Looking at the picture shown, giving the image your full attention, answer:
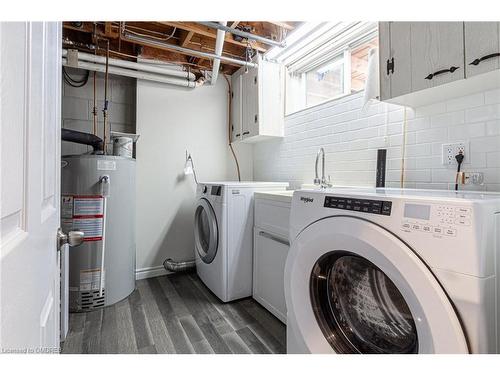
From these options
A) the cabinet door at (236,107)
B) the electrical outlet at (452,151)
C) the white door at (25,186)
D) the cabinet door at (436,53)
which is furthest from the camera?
the cabinet door at (236,107)

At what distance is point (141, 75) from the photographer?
2479mm

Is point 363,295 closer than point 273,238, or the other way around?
point 363,295

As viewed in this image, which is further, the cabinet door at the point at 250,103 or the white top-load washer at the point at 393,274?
the cabinet door at the point at 250,103

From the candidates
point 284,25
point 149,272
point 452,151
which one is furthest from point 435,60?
point 149,272

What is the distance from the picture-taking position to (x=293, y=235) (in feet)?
3.62

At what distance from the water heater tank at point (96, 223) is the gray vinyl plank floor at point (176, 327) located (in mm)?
148

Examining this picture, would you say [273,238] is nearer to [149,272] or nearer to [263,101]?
[263,101]

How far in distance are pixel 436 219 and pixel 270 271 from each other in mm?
1333

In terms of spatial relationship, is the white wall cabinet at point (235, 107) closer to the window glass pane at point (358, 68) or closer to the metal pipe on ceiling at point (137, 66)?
the metal pipe on ceiling at point (137, 66)

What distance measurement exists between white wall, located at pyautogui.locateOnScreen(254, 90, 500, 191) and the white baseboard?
1.63m

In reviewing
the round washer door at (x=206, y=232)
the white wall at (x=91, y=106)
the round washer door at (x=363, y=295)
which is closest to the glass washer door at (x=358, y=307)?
the round washer door at (x=363, y=295)

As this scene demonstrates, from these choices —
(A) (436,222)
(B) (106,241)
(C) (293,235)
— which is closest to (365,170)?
(C) (293,235)

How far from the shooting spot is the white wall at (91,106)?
2.46 meters

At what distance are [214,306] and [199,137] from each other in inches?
70.3
